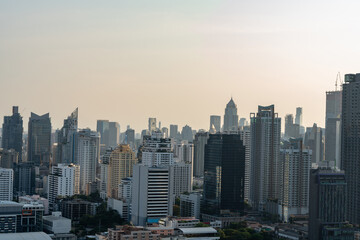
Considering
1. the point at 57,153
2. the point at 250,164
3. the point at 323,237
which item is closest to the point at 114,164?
the point at 250,164

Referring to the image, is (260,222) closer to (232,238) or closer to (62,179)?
(232,238)

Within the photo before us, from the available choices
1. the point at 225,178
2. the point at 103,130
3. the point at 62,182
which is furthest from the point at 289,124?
the point at 62,182

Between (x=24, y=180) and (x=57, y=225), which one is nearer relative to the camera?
(x=57, y=225)

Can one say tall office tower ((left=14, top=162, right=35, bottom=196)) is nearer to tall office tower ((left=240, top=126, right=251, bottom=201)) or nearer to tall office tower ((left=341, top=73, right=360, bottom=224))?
tall office tower ((left=240, top=126, right=251, bottom=201))

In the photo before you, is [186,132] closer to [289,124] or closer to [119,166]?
[289,124]

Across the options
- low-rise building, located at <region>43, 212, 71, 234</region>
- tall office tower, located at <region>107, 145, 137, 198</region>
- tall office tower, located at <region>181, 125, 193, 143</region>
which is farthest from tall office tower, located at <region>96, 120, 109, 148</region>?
low-rise building, located at <region>43, 212, 71, 234</region>

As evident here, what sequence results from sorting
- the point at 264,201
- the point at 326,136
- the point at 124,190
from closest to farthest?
the point at 124,190 → the point at 264,201 → the point at 326,136
